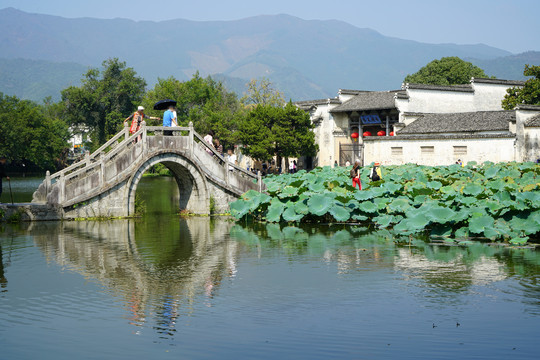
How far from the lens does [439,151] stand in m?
40.4

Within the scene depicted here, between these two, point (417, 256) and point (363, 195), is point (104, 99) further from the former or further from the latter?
point (417, 256)

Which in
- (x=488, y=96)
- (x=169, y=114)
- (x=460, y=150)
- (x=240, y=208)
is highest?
(x=488, y=96)

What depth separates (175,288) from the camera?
1197 cm

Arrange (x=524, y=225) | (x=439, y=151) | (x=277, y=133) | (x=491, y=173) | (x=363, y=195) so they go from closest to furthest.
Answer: (x=524, y=225) → (x=363, y=195) → (x=491, y=173) → (x=439, y=151) → (x=277, y=133)

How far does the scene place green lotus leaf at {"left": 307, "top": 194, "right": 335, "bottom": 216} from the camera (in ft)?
66.3

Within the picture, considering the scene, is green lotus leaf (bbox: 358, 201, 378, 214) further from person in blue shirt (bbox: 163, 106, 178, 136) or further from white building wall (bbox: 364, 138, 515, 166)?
white building wall (bbox: 364, 138, 515, 166)

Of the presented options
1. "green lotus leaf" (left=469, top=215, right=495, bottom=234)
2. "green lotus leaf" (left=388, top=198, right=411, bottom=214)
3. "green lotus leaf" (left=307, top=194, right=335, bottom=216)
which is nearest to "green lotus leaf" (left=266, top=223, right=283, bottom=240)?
"green lotus leaf" (left=307, top=194, right=335, bottom=216)

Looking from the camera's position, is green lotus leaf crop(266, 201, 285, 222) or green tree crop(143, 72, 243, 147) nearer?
green lotus leaf crop(266, 201, 285, 222)

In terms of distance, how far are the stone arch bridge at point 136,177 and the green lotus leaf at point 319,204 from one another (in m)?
5.32

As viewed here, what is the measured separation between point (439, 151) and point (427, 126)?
356 cm

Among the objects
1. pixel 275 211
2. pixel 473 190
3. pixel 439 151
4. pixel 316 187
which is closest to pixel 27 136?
pixel 439 151

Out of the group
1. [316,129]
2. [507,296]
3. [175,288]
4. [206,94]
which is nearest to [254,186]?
[175,288]

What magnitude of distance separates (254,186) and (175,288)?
46.5 feet

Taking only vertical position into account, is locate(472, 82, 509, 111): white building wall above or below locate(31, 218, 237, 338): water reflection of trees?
above
